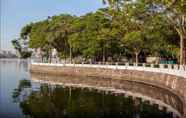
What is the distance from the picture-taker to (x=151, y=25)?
44.2 m

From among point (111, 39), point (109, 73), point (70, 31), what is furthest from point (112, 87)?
point (70, 31)

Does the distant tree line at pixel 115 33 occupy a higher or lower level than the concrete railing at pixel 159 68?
higher

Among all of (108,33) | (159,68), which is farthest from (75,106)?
(108,33)

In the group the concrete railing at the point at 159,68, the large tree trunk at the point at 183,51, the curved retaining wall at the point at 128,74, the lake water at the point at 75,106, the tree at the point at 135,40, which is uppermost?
the tree at the point at 135,40

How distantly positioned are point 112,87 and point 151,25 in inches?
320

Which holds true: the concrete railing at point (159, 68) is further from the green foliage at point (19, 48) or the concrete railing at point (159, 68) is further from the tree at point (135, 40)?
the green foliage at point (19, 48)

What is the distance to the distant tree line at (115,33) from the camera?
4144 centimetres

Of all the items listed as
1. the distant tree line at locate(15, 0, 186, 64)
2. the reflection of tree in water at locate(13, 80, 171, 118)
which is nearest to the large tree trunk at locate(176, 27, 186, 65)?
the distant tree line at locate(15, 0, 186, 64)

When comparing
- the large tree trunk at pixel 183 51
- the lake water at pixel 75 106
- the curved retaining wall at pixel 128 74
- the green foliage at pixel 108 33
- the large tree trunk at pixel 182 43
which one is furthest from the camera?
the green foliage at pixel 108 33

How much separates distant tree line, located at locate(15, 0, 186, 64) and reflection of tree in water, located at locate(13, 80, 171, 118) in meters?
7.27

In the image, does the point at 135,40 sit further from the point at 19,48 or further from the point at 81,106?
the point at 19,48

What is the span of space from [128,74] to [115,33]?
7594 millimetres

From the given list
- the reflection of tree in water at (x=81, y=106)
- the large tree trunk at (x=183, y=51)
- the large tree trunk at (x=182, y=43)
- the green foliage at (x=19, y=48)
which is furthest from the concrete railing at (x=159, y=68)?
the green foliage at (x=19, y=48)

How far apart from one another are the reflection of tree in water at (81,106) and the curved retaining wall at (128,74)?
2980 mm
